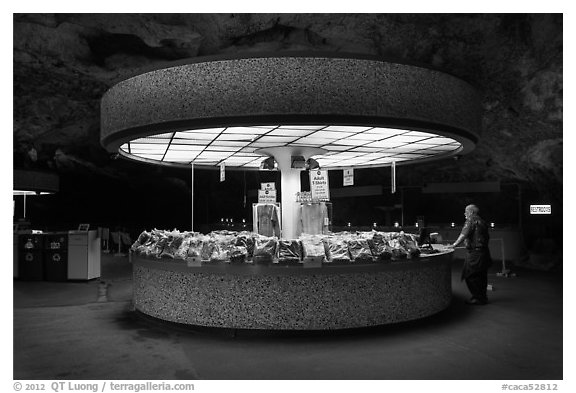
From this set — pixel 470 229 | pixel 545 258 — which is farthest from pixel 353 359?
pixel 545 258

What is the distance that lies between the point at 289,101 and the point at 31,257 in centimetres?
827

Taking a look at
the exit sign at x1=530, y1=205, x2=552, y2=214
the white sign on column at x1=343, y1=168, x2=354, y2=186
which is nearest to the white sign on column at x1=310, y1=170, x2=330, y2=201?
the white sign on column at x1=343, y1=168, x2=354, y2=186

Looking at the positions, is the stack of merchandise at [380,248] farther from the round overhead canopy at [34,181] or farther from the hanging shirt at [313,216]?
the round overhead canopy at [34,181]

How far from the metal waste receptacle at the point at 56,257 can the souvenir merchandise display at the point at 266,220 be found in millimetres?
4858

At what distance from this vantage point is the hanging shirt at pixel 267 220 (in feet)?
29.6

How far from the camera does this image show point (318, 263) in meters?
5.95

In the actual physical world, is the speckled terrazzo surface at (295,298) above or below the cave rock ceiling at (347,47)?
below

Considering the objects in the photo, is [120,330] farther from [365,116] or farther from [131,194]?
[131,194]

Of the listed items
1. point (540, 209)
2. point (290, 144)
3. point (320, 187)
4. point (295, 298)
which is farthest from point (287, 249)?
point (540, 209)

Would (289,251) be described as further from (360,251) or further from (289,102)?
(289,102)

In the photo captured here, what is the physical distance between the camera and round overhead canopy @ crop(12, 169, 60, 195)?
14.0 meters

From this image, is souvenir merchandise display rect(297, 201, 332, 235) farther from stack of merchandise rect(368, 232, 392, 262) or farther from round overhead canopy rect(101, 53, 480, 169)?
stack of merchandise rect(368, 232, 392, 262)

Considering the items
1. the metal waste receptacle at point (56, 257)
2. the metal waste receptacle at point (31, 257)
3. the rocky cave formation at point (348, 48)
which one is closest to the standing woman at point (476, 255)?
the rocky cave formation at point (348, 48)

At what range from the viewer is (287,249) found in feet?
20.1
